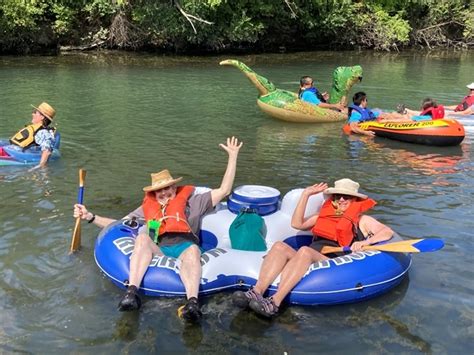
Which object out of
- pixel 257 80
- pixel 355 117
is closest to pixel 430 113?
pixel 355 117

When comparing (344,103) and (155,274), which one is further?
(344,103)

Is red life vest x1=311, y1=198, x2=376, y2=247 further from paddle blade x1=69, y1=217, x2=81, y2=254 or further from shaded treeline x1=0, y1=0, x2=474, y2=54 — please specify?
shaded treeline x1=0, y1=0, x2=474, y2=54

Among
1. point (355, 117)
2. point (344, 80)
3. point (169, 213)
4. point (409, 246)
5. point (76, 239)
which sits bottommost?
point (76, 239)

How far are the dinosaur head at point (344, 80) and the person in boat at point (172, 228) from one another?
6.79 metres

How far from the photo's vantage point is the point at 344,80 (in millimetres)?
11211

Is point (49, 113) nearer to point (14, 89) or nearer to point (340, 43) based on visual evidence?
point (14, 89)

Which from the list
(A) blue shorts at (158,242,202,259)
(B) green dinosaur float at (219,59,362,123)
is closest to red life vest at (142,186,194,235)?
(A) blue shorts at (158,242,202,259)

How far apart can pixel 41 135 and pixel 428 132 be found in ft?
19.3

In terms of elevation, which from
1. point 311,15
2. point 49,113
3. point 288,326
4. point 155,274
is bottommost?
Result: point 288,326

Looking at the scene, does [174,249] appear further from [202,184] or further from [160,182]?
[202,184]

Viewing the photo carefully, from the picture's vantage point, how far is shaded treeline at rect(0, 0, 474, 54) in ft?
70.5

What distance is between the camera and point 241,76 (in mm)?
16453

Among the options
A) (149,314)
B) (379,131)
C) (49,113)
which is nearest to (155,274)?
(149,314)

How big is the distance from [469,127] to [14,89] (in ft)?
33.5
